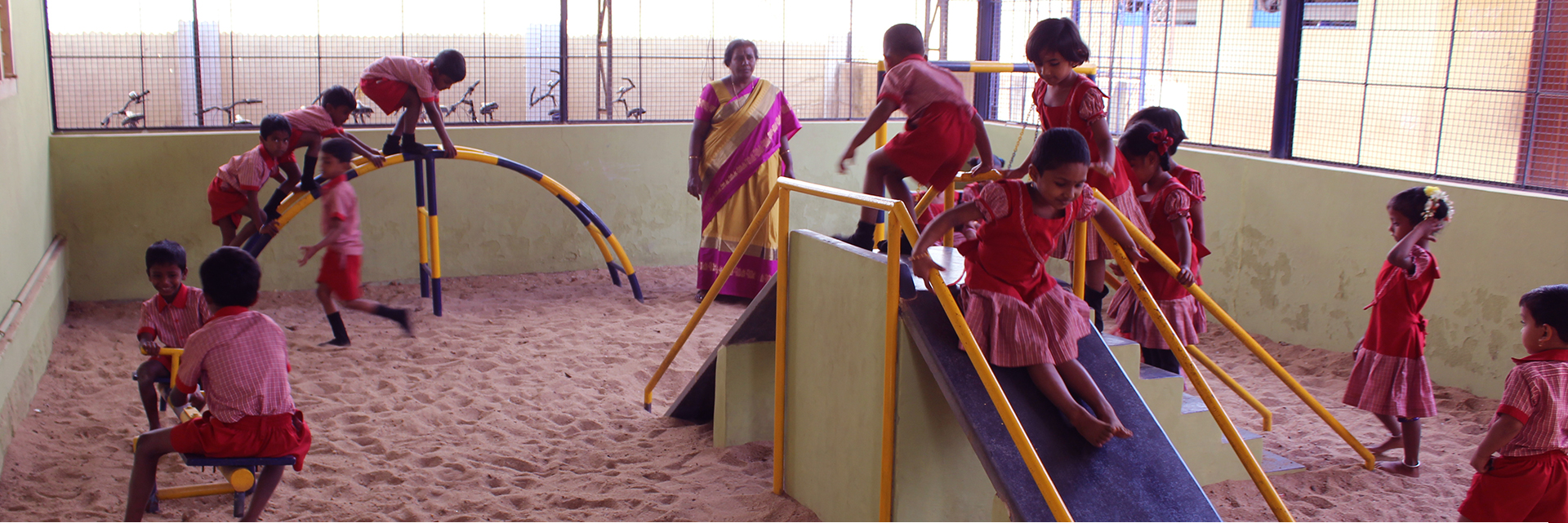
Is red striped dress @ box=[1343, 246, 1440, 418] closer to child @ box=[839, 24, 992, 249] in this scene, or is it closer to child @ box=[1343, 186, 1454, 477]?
child @ box=[1343, 186, 1454, 477]

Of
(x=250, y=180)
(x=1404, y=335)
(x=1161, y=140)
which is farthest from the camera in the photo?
(x=250, y=180)

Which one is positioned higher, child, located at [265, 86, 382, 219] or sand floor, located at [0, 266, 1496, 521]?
child, located at [265, 86, 382, 219]

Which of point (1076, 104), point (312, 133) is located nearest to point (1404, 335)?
point (1076, 104)

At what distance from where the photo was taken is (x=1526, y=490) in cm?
292

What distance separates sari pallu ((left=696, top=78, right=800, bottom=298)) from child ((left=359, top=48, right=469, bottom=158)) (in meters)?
1.56

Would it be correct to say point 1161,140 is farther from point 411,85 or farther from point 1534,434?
point 411,85

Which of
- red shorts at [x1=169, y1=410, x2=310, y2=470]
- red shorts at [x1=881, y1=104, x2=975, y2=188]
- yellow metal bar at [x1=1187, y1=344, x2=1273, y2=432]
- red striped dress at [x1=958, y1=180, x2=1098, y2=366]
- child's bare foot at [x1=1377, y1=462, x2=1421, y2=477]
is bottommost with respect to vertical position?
child's bare foot at [x1=1377, y1=462, x2=1421, y2=477]

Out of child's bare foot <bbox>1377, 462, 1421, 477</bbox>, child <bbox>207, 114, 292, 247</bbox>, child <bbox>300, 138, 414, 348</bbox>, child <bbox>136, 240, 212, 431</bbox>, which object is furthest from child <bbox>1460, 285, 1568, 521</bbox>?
child <bbox>207, 114, 292, 247</bbox>

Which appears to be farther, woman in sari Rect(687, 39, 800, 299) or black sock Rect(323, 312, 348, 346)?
woman in sari Rect(687, 39, 800, 299)

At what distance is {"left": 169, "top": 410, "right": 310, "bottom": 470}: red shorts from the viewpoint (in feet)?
10.0

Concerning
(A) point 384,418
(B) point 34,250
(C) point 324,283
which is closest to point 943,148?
(A) point 384,418

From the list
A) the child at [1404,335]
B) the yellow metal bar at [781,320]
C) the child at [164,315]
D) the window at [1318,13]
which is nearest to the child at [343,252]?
the child at [164,315]

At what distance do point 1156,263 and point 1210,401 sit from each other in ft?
3.92

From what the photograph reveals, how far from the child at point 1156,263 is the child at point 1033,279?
1.25m
